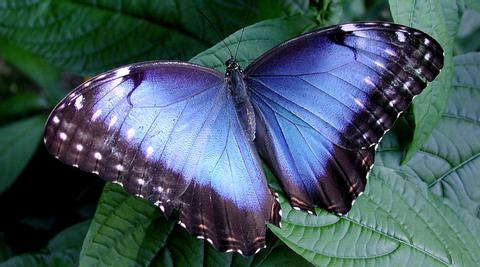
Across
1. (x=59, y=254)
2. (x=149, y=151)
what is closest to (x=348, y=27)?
(x=149, y=151)

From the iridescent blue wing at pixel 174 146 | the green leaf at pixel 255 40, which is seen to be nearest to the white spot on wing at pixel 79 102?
the iridescent blue wing at pixel 174 146

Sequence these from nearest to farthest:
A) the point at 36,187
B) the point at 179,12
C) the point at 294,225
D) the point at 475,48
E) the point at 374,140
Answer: the point at 294,225 < the point at 374,140 < the point at 179,12 < the point at 475,48 < the point at 36,187

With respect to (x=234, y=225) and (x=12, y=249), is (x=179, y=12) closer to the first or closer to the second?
(x=234, y=225)

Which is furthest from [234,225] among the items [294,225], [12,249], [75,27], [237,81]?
[12,249]

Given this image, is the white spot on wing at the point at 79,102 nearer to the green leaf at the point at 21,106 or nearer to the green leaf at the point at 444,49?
the green leaf at the point at 444,49

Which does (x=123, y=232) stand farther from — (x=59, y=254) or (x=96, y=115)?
(x=59, y=254)

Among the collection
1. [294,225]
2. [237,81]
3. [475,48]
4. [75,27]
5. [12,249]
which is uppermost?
[475,48]

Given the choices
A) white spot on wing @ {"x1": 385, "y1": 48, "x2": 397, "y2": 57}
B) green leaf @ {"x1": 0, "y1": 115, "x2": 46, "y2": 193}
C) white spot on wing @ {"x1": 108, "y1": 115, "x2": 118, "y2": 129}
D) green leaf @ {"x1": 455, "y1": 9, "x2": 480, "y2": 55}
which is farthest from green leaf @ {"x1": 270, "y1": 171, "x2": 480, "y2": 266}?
green leaf @ {"x1": 0, "y1": 115, "x2": 46, "y2": 193}
